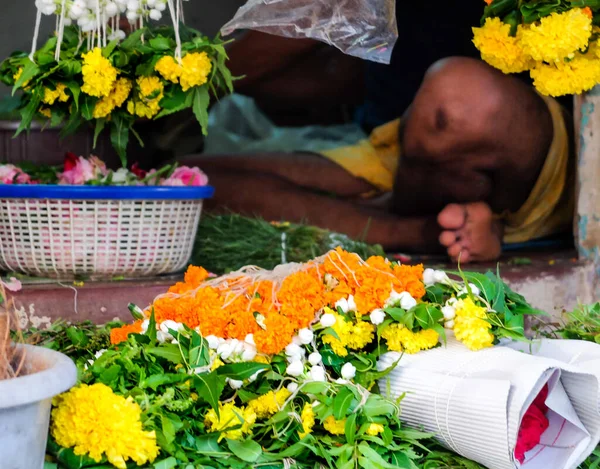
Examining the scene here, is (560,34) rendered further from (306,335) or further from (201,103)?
(306,335)

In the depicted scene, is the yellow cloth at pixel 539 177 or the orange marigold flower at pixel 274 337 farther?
the yellow cloth at pixel 539 177

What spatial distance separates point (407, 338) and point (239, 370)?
0.32 meters

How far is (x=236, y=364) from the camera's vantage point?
130 cm

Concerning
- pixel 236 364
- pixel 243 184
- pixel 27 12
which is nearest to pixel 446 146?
pixel 243 184

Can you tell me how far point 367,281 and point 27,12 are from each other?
2.31 meters

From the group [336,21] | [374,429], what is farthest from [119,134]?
[374,429]

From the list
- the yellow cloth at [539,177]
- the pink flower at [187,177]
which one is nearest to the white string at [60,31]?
the pink flower at [187,177]

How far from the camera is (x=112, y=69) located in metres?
1.79

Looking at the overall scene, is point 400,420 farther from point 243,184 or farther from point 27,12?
point 27,12

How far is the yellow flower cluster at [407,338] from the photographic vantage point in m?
1.43

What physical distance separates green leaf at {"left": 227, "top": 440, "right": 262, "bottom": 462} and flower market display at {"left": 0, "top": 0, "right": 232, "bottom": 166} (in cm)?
80

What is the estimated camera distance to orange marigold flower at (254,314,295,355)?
1362mm

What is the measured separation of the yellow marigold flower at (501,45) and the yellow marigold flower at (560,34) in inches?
2.9

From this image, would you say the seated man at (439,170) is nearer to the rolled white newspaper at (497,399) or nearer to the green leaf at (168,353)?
the rolled white newspaper at (497,399)
